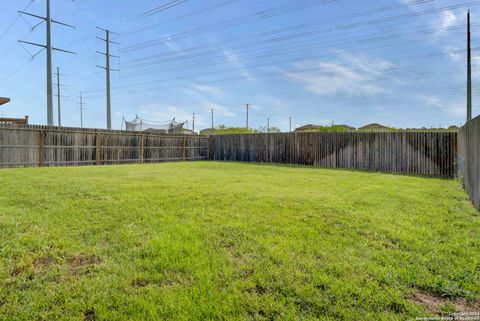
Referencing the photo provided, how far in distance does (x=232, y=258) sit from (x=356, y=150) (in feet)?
33.9

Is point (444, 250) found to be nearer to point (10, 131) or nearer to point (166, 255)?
point (166, 255)

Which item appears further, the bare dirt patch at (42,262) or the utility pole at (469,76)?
the utility pole at (469,76)

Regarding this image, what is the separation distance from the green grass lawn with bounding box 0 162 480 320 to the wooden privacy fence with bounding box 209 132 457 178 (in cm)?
628

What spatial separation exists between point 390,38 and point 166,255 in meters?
15.4

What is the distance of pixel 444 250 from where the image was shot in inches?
104

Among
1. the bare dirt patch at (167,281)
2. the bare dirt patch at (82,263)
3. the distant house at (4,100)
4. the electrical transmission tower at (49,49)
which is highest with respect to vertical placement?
the electrical transmission tower at (49,49)

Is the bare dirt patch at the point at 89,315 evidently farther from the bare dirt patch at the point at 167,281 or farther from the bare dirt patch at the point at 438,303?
the bare dirt patch at the point at 438,303

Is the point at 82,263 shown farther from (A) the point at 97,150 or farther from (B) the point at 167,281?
(A) the point at 97,150

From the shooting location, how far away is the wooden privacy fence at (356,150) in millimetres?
9617

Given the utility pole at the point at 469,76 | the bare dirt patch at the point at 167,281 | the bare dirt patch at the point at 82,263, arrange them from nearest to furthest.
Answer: the bare dirt patch at the point at 167,281 < the bare dirt patch at the point at 82,263 < the utility pole at the point at 469,76

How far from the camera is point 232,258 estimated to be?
8.11 ft

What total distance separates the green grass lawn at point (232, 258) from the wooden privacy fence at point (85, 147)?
717 cm

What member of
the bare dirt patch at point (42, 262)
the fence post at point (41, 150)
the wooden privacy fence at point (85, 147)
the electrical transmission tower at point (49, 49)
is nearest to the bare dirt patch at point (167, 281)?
the bare dirt patch at point (42, 262)

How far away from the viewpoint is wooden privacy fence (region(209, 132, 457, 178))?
9.62 m
